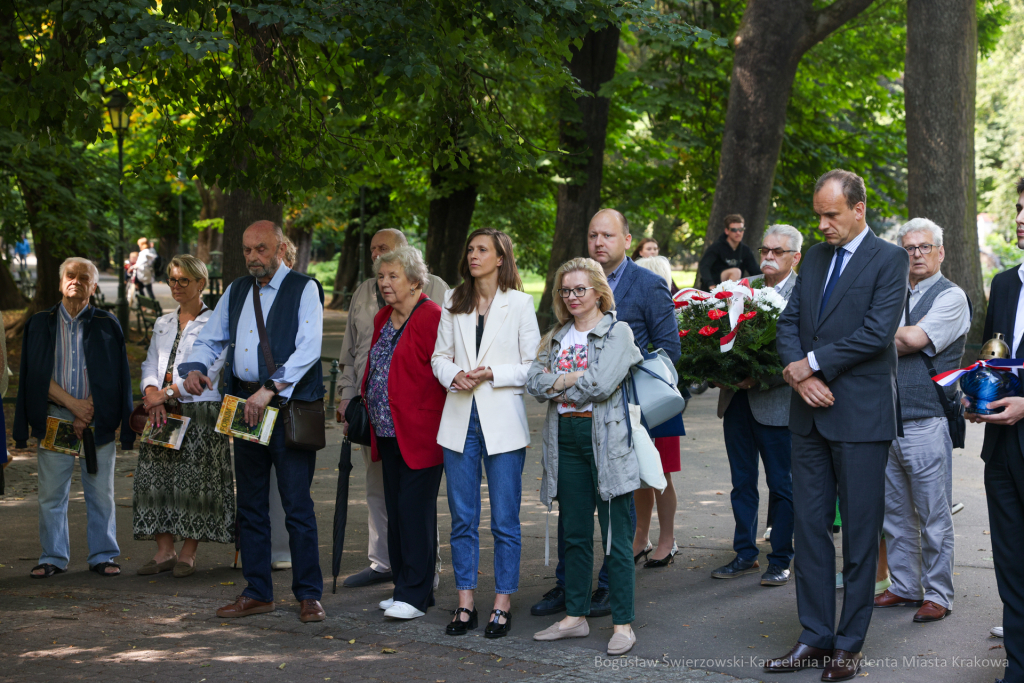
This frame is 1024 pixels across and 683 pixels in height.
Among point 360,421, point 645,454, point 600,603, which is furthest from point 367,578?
point 645,454

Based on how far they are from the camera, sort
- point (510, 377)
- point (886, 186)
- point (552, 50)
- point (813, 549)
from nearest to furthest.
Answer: point (813, 549)
point (510, 377)
point (552, 50)
point (886, 186)

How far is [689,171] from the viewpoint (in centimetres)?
2166

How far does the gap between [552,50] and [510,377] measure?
3.33m

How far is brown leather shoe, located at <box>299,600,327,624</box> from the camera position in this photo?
17.9 feet

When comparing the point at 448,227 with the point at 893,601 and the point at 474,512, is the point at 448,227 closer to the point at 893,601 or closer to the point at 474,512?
the point at 474,512

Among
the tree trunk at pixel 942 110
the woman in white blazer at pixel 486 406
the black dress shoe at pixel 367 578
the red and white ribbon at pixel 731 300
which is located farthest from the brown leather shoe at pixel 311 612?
the tree trunk at pixel 942 110

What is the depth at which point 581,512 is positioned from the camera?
5133 mm

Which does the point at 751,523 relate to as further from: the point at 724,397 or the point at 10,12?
the point at 10,12

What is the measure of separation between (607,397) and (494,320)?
2.55ft

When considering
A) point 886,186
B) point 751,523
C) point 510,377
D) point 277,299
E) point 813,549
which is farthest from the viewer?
point 886,186

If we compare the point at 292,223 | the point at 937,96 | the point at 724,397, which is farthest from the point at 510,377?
the point at 292,223

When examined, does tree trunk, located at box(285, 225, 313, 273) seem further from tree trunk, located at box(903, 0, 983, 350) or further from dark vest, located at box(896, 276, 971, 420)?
dark vest, located at box(896, 276, 971, 420)

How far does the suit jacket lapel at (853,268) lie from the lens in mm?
4609

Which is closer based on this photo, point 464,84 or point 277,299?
point 277,299
